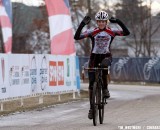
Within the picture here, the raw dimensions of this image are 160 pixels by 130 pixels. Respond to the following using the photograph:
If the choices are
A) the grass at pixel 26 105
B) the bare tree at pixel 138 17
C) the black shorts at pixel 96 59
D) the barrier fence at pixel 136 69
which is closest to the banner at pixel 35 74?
the grass at pixel 26 105

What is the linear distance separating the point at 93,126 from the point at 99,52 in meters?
1.56

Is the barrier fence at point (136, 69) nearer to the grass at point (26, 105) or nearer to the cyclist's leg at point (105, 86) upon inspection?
the grass at point (26, 105)

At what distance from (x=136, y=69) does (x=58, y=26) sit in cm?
1978

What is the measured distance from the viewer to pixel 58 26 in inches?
893

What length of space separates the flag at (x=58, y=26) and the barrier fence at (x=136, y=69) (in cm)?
1802

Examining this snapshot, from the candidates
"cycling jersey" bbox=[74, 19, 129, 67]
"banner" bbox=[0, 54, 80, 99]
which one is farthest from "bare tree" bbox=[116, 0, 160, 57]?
"cycling jersey" bbox=[74, 19, 129, 67]

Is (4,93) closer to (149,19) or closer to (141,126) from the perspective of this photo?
(141,126)

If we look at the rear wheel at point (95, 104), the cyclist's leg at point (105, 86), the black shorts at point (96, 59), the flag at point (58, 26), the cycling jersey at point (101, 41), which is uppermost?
the flag at point (58, 26)

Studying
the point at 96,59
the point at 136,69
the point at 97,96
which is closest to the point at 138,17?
the point at 136,69

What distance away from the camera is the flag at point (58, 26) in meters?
22.7

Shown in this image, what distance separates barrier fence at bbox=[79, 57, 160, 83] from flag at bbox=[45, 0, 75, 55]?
59.1ft

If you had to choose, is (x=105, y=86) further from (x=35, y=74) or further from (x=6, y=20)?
(x=6, y=20)

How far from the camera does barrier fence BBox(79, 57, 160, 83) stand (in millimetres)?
40438

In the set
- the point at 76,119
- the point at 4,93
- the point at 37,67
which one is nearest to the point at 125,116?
the point at 76,119
